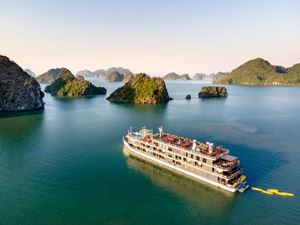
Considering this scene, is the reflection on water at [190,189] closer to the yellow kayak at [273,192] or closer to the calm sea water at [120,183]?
the calm sea water at [120,183]

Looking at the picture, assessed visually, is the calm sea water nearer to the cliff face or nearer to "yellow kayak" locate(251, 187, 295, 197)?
"yellow kayak" locate(251, 187, 295, 197)

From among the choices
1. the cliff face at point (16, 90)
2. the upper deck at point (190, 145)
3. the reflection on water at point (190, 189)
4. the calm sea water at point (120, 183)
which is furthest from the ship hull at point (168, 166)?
the cliff face at point (16, 90)

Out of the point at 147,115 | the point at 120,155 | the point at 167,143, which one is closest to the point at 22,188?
the point at 120,155

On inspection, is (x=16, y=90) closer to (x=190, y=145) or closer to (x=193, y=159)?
(x=190, y=145)

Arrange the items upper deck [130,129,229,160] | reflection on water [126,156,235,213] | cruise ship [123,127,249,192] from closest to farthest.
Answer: reflection on water [126,156,235,213] < cruise ship [123,127,249,192] < upper deck [130,129,229,160]

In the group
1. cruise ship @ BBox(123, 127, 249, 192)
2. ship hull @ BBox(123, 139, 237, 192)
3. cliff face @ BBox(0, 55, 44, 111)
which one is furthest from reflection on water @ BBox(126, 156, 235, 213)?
cliff face @ BBox(0, 55, 44, 111)

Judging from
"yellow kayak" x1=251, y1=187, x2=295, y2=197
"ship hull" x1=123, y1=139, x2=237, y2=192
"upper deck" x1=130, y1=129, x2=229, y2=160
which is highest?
"upper deck" x1=130, y1=129, x2=229, y2=160
